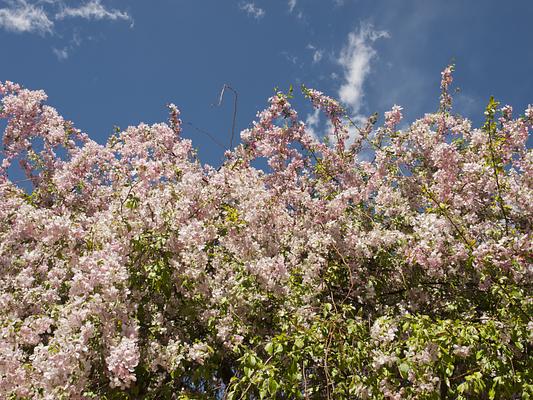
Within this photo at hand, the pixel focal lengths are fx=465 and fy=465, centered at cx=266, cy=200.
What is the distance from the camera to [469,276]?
596cm

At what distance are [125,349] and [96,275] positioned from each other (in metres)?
0.89

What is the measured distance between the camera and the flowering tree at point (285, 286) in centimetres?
423

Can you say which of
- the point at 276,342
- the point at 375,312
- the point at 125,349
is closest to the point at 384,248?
the point at 375,312

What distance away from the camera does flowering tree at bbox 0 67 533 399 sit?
4.23 metres

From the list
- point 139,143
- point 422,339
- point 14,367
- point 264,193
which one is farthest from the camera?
point 139,143

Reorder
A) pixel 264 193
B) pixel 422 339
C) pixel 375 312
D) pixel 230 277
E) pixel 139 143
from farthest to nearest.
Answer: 1. pixel 139 143
2. pixel 264 193
3. pixel 375 312
4. pixel 230 277
5. pixel 422 339

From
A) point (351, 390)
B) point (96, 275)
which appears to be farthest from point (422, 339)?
point (96, 275)

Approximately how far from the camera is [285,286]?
554 centimetres

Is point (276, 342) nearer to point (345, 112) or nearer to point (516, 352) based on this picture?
point (516, 352)

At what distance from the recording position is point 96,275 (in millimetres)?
4832

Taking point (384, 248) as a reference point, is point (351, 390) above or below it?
below

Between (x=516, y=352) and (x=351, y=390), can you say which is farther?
(x=516, y=352)

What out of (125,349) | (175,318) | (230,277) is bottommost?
(125,349)

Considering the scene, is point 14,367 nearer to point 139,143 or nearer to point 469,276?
point 469,276
